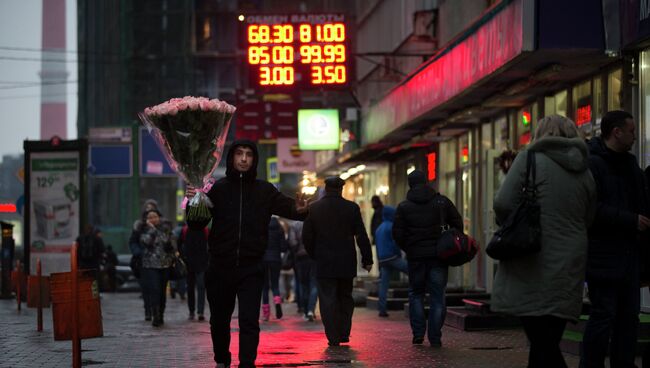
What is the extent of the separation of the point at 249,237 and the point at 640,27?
505 cm

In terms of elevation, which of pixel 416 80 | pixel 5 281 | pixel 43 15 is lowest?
pixel 5 281

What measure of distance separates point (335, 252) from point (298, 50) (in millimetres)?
18095

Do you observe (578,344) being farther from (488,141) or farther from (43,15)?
(43,15)

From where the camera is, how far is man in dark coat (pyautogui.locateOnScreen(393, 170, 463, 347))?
13.5 meters

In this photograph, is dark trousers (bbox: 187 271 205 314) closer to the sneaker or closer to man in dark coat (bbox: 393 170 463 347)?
man in dark coat (bbox: 393 170 463 347)

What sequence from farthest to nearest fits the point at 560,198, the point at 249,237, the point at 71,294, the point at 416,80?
1. the point at 416,80
2. the point at 71,294
3. the point at 249,237
4. the point at 560,198

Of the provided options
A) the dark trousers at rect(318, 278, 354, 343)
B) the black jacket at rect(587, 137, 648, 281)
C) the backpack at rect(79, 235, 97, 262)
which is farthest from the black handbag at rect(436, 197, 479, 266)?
the backpack at rect(79, 235, 97, 262)

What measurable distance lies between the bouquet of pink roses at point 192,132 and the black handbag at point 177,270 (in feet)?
28.5

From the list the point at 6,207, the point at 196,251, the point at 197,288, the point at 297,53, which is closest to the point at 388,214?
the point at 196,251

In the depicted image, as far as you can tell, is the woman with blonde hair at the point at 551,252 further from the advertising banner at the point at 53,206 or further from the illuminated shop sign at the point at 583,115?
the advertising banner at the point at 53,206

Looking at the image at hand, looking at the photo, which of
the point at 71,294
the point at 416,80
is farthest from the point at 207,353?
the point at 416,80

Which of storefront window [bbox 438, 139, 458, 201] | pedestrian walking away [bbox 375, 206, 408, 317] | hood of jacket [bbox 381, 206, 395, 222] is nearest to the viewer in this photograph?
pedestrian walking away [bbox 375, 206, 408, 317]

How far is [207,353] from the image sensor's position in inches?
513

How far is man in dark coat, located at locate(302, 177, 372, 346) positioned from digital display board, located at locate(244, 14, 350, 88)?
16.8m
